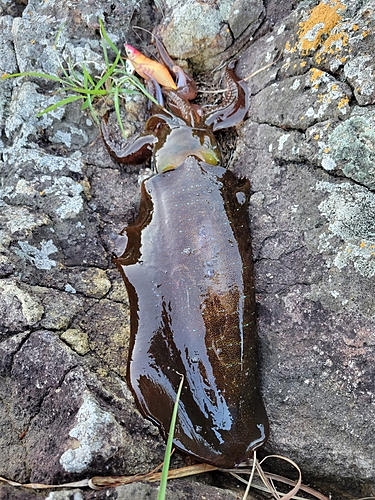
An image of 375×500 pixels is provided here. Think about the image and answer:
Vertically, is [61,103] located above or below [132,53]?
below

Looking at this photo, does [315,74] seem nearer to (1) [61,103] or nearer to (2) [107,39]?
(2) [107,39]

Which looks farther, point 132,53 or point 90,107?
point 132,53

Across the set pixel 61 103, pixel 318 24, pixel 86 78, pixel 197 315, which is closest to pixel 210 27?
pixel 318 24

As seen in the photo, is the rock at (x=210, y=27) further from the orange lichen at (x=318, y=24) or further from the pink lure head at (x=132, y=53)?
the orange lichen at (x=318, y=24)

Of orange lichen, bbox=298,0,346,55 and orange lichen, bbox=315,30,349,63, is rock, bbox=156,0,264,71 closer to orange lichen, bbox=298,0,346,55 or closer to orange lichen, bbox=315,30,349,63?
orange lichen, bbox=298,0,346,55

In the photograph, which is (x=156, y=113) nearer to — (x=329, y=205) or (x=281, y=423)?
(x=329, y=205)

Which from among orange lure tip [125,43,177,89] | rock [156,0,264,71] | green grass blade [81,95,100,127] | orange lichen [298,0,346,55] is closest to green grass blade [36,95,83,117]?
green grass blade [81,95,100,127]

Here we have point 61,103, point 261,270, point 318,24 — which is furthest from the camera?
point 61,103
